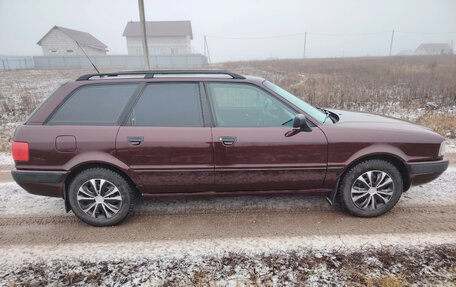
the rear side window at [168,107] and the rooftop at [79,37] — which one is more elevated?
the rooftop at [79,37]

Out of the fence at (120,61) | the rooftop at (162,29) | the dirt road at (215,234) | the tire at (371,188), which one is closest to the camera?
the dirt road at (215,234)

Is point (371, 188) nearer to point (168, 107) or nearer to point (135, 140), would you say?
point (168, 107)

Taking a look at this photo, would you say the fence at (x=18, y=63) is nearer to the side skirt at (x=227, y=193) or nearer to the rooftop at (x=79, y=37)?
the rooftop at (x=79, y=37)

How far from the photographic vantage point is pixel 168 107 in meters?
3.12

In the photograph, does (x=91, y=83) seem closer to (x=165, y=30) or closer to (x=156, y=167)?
(x=156, y=167)

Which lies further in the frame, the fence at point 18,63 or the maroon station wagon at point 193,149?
the fence at point 18,63

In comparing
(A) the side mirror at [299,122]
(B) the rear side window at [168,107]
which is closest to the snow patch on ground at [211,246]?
(A) the side mirror at [299,122]

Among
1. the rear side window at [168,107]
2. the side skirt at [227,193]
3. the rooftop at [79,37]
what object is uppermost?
the rooftop at [79,37]

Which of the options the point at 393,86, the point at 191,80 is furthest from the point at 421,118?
the point at 191,80

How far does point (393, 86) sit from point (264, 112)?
509 inches

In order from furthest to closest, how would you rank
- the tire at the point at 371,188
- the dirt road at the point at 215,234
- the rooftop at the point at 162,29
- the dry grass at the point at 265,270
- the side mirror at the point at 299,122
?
the rooftop at the point at 162,29, the tire at the point at 371,188, the side mirror at the point at 299,122, the dirt road at the point at 215,234, the dry grass at the point at 265,270

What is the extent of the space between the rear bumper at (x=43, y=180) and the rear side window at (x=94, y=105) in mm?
562

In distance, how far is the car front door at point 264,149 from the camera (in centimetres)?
302

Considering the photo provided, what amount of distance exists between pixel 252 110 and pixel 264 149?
646 millimetres
